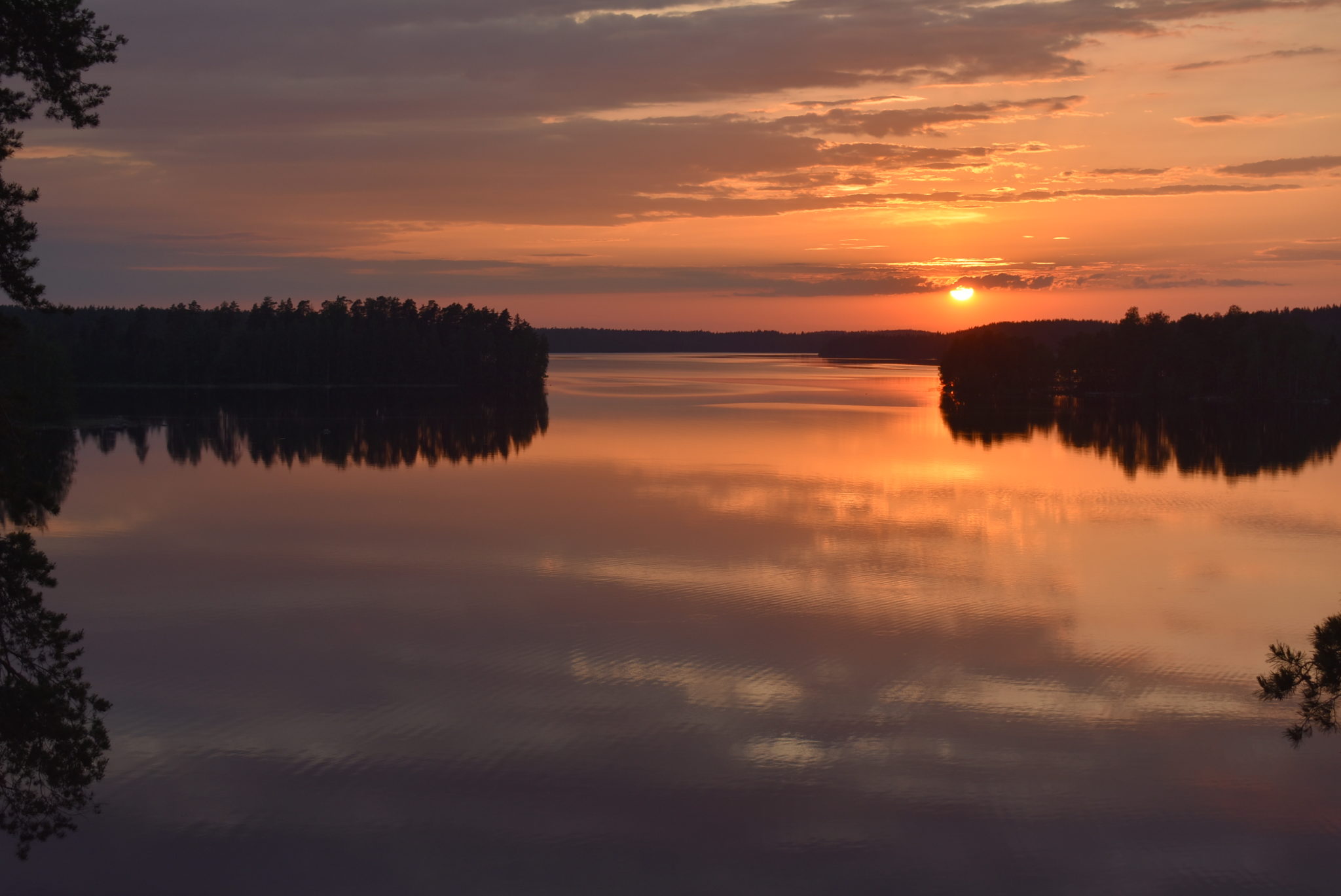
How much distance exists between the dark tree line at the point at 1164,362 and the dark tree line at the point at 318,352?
→ 146 feet

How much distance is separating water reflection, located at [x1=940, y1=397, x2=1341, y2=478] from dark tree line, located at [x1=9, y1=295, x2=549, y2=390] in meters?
44.3

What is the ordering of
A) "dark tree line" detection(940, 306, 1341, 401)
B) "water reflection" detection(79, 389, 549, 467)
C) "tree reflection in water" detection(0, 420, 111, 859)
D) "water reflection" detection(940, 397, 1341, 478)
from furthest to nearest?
"dark tree line" detection(940, 306, 1341, 401), "water reflection" detection(79, 389, 549, 467), "water reflection" detection(940, 397, 1341, 478), "tree reflection in water" detection(0, 420, 111, 859)

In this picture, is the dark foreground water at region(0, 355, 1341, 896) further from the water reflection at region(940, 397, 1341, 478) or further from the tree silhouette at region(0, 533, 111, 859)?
the water reflection at region(940, 397, 1341, 478)

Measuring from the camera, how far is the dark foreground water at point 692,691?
11047 millimetres

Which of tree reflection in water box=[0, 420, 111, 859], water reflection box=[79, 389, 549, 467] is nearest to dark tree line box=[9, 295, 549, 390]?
water reflection box=[79, 389, 549, 467]

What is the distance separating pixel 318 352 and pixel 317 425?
161 ft

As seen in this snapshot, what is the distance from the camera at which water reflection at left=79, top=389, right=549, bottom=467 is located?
48500mm

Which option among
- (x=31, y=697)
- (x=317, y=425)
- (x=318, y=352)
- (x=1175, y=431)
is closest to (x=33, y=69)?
(x=31, y=697)

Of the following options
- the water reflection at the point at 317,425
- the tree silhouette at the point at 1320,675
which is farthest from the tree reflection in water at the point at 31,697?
the water reflection at the point at 317,425

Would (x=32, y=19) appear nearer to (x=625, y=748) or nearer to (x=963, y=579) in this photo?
(x=625, y=748)

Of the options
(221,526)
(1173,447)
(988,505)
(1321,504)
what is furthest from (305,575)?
(1173,447)

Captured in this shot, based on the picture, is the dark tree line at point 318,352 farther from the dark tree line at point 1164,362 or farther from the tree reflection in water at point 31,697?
the tree reflection in water at point 31,697

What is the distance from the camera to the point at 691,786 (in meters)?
12.4

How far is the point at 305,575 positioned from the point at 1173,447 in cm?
4549
